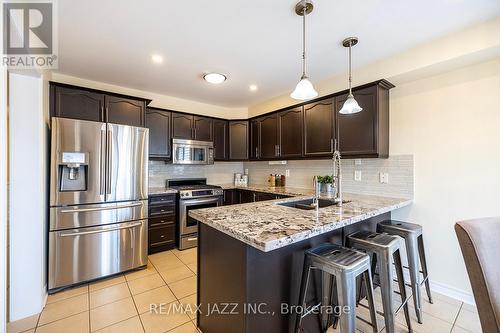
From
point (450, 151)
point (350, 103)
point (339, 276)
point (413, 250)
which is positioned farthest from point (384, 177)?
point (339, 276)

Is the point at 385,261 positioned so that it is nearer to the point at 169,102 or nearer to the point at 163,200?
the point at 163,200

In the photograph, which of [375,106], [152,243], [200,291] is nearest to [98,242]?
[152,243]

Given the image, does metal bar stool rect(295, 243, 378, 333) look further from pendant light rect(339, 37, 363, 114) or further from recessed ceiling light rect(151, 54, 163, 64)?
recessed ceiling light rect(151, 54, 163, 64)

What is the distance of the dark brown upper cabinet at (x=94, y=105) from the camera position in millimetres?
2580

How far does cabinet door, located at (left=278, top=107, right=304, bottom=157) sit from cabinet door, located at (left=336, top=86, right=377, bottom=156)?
26.6 inches

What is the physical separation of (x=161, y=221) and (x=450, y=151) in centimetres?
370

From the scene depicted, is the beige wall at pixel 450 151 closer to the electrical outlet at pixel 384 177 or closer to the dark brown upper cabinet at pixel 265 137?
the electrical outlet at pixel 384 177

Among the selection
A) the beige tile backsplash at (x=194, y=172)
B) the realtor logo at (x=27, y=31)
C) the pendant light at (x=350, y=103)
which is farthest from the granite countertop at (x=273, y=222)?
the beige tile backsplash at (x=194, y=172)

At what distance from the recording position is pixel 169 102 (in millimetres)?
3977

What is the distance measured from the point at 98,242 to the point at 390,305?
285cm

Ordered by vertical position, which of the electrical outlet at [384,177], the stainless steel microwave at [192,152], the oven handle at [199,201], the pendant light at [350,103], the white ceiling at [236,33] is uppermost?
the white ceiling at [236,33]

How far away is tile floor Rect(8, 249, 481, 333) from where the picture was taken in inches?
69.6

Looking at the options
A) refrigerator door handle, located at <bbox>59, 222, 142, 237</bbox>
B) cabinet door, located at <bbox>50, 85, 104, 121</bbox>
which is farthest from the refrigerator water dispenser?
cabinet door, located at <bbox>50, 85, 104, 121</bbox>

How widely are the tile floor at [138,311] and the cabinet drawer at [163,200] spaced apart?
1002mm
